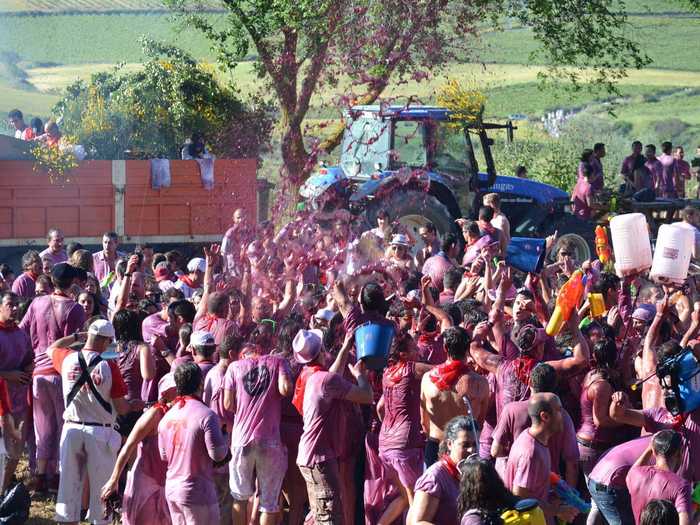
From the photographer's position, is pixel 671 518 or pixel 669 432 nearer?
pixel 671 518

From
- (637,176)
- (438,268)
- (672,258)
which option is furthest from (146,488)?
(637,176)

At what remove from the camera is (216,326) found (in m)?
8.76

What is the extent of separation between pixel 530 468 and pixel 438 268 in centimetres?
469

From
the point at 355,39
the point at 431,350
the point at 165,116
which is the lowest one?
the point at 431,350

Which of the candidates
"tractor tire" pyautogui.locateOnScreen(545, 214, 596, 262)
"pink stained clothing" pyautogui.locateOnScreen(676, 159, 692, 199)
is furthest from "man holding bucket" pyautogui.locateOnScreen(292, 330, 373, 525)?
"pink stained clothing" pyautogui.locateOnScreen(676, 159, 692, 199)

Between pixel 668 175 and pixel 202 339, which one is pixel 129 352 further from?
pixel 668 175

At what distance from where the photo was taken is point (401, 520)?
8266mm

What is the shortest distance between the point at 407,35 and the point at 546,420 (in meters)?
9.72

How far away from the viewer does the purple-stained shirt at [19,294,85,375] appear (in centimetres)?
938

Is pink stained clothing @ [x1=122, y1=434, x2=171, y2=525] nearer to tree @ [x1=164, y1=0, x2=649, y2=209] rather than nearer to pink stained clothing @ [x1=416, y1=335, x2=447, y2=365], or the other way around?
pink stained clothing @ [x1=416, y1=335, x2=447, y2=365]

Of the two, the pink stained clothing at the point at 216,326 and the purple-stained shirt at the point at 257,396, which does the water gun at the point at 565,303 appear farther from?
the pink stained clothing at the point at 216,326

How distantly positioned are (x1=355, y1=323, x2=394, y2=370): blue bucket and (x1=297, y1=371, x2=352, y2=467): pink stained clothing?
262 millimetres

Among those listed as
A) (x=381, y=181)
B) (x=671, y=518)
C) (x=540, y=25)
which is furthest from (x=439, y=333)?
(x=540, y=25)

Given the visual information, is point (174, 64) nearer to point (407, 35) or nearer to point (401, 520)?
point (407, 35)
